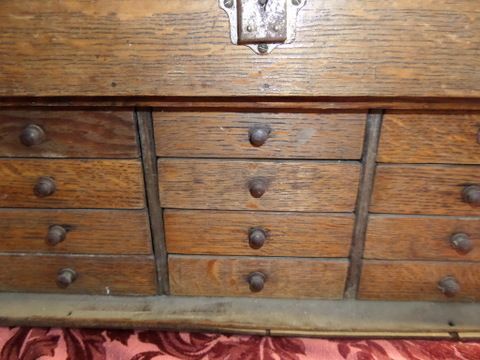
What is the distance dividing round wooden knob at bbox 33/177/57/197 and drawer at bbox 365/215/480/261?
74 centimetres

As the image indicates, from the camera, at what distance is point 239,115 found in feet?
2.68

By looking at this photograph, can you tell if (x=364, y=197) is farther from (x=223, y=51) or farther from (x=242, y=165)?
(x=223, y=51)

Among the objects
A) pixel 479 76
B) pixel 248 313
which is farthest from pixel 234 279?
pixel 479 76

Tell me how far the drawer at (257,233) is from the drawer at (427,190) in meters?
0.10

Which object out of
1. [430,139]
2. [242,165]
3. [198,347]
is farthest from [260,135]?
[198,347]

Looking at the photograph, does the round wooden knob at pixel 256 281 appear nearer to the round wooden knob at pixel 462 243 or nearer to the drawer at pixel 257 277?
the drawer at pixel 257 277

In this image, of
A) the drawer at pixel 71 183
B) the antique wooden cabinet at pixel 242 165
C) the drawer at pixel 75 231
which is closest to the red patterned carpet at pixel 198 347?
the antique wooden cabinet at pixel 242 165

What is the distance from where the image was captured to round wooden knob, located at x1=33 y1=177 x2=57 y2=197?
0.87 m

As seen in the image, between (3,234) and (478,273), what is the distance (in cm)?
118

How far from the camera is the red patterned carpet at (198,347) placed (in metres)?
0.97

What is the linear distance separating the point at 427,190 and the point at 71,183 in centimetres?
81

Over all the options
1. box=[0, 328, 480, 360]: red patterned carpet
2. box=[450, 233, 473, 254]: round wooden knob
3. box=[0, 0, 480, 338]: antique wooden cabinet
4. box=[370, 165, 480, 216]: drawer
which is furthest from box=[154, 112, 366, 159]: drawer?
box=[0, 328, 480, 360]: red patterned carpet

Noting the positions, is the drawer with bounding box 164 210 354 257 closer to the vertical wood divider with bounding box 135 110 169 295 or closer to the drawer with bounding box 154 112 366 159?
the vertical wood divider with bounding box 135 110 169 295

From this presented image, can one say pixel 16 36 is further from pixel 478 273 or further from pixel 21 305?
pixel 478 273
